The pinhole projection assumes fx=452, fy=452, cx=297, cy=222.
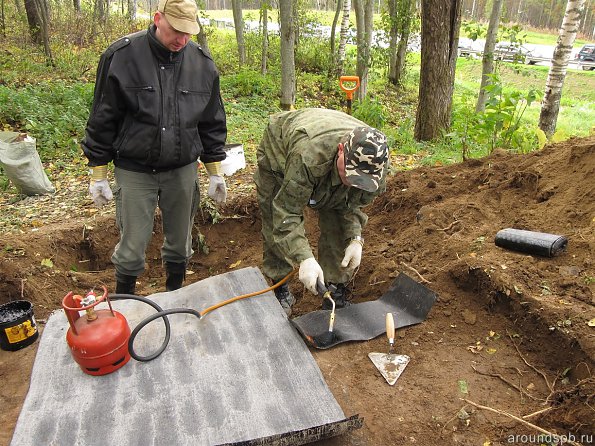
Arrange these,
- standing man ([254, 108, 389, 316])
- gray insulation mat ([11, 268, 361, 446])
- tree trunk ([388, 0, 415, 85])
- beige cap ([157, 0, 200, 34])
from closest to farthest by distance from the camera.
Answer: gray insulation mat ([11, 268, 361, 446]), standing man ([254, 108, 389, 316]), beige cap ([157, 0, 200, 34]), tree trunk ([388, 0, 415, 85])

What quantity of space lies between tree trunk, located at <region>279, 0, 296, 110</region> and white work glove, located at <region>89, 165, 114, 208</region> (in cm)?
557

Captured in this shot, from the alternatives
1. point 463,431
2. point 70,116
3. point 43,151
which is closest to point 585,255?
point 463,431

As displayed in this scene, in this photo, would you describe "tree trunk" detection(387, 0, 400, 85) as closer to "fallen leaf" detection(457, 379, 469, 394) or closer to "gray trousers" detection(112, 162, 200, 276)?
"gray trousers" detection(112, 162, 200, 276)

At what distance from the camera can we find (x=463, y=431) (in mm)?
2150

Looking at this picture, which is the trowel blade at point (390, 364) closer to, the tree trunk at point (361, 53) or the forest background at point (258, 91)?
the forest background at point (258, 91)

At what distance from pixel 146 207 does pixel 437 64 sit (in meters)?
4.94

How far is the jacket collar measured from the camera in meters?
2.61

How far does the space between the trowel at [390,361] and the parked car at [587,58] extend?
78.6 ft

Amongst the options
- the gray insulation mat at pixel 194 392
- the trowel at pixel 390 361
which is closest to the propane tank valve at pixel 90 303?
the gray insulation mat at pixel 194 392

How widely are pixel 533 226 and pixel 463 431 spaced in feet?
6.37

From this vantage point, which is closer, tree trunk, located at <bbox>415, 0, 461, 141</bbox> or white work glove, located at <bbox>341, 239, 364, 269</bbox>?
white work glove, located at <bbox>341, 239, 364, 269</bbox>

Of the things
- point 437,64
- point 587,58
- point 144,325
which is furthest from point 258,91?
point 587,58

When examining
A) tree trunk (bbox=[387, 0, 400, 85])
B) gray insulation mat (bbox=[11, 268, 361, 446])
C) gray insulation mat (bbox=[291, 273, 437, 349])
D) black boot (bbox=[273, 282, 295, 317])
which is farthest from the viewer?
tree trunk (bbox=[387, 0, 400, 85])

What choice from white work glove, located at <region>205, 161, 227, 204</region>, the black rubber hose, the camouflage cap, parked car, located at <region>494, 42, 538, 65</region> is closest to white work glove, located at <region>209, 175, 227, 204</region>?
white work glove, located at <region>205, 161, 227, 204</region>
